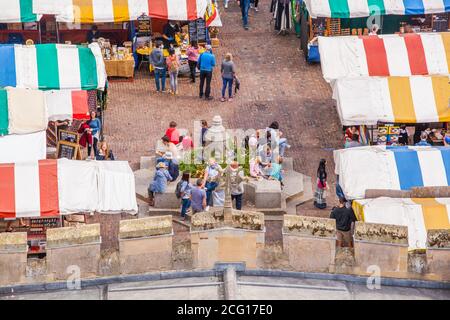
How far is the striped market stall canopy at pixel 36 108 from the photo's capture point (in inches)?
1096

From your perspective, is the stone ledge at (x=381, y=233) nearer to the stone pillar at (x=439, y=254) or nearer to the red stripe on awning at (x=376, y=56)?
the stone pillar at (x=439, y=254)

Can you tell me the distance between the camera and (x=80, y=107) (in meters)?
29.2

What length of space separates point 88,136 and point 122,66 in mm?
6038

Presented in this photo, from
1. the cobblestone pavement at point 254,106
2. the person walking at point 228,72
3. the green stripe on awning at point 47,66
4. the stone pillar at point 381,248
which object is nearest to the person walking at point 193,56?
the cobblestone pavement at point 254,106

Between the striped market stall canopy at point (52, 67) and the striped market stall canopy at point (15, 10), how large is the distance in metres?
4.61

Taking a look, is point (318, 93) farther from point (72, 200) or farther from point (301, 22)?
point (72, 200)

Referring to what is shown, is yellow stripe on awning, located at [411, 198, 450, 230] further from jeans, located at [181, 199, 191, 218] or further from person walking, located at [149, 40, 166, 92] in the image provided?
person walking, located at [149, 40, 166, 92]

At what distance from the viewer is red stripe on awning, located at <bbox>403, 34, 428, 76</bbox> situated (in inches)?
1226

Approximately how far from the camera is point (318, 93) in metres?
35.6

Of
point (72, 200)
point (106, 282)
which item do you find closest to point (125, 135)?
point (72, 200)

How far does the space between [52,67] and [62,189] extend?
619 centimetres

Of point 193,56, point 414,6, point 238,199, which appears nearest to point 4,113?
point 238,199

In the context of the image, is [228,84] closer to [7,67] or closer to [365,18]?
[365,18]

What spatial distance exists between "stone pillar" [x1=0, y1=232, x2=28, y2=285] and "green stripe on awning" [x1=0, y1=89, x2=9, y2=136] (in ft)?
34.7
